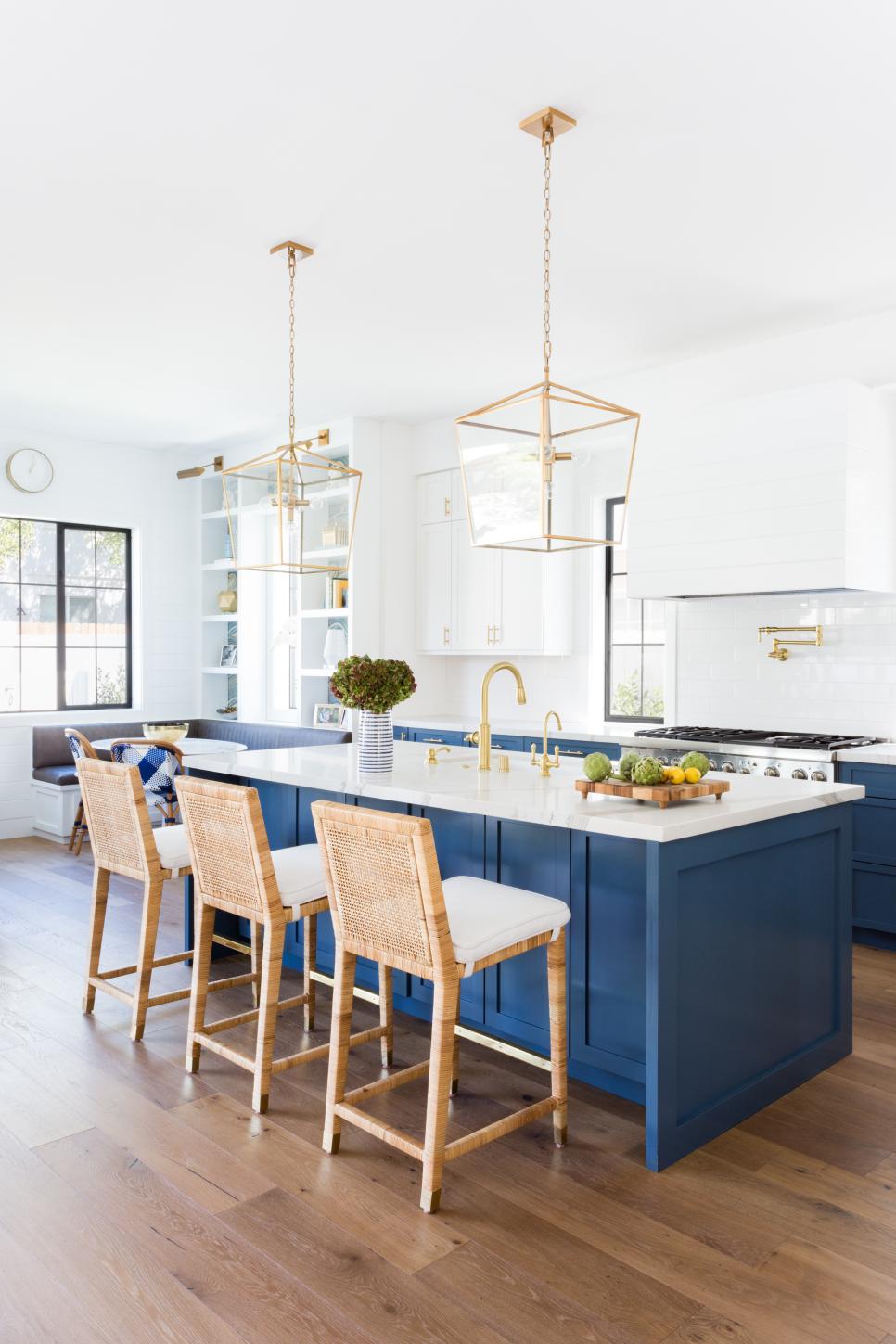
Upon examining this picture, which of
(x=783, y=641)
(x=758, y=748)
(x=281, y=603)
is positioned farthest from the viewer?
(x=281, y=603)

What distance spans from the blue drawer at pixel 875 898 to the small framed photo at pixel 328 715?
11.6 ft

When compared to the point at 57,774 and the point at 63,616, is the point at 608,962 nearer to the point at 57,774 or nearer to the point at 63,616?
the point at 57,774

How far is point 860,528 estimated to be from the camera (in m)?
4.49

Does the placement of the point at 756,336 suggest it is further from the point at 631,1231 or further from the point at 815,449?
the point at 631,1231

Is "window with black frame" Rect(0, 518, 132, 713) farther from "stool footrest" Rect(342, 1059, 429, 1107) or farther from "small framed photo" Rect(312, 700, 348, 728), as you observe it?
"stool footrest" Rect(342, 1059, 429, 1107)

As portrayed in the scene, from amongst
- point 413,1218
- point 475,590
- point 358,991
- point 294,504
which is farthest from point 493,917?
point 475,590

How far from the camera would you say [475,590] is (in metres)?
6.46

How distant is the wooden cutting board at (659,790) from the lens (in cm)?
266

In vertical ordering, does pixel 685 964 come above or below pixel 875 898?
above

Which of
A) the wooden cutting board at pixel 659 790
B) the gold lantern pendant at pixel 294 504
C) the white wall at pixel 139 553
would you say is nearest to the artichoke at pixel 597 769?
the wooden cutting board at pixel 659 790

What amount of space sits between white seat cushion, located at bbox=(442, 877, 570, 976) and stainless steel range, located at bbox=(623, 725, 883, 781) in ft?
6.04

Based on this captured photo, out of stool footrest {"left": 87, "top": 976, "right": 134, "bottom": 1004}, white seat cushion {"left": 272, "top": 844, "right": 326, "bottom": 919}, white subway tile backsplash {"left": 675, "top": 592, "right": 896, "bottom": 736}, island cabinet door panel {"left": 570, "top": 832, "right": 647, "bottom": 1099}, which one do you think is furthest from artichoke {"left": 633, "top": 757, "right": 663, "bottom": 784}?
white subway tile backsplash {"left": 675, "top": 592, "right": 896, "bottom": 736}

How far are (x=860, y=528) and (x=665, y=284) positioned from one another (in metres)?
1.41

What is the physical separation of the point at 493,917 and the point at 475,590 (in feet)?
13.6
